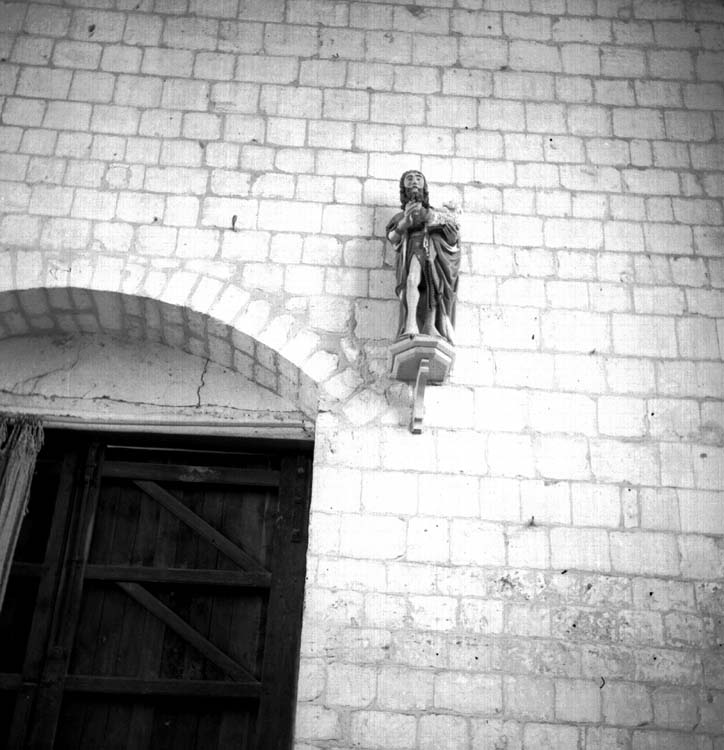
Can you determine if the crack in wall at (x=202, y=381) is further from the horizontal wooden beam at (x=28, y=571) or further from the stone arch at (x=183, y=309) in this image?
the horizontal wooden beam at (x=28, y=571)

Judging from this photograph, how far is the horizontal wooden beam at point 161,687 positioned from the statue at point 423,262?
1819mm

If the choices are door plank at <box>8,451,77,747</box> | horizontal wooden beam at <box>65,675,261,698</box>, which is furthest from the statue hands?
horizontal wooden beam at <box>65,675,261,698</box>

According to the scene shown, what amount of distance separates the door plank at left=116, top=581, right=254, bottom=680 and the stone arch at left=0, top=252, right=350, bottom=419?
1.19 m

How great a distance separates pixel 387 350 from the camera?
199 inches

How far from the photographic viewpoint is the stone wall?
448cm

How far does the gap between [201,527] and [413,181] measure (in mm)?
2011

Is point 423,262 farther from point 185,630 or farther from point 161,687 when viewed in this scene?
point 161,687

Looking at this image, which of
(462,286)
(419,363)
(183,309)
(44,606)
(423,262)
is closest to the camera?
(419,363)

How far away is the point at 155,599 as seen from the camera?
16.6 feet

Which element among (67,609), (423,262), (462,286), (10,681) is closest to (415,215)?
(423,262)

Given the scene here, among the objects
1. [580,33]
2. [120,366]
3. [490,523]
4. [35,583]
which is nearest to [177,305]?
[120,366]

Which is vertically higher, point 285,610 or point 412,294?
point 412,294

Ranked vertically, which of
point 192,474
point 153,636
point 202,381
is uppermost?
point 202,381

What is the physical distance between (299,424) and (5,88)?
95.6 inches
